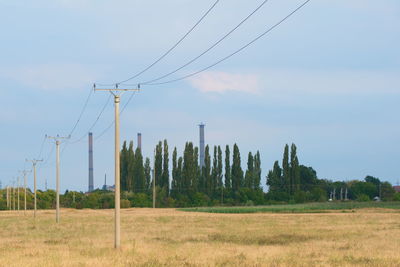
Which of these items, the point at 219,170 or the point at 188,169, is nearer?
the point at 188,169

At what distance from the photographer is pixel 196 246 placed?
3158cm

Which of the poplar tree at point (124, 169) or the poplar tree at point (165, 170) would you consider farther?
the poplar tree at point (124, 169)

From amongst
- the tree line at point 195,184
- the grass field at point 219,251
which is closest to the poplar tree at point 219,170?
the tree line at point 195,184

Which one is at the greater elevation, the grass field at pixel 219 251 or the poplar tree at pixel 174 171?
the poplar tree at pixel 174 171

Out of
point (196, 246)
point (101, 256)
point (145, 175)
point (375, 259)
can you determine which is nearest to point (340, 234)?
point (196, 246)

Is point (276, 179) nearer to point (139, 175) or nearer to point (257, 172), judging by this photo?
point (257, 172)

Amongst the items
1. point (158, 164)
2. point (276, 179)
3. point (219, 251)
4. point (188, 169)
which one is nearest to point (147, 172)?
point (158, 164)

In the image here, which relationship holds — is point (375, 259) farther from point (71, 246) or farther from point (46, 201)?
point (46, 201)

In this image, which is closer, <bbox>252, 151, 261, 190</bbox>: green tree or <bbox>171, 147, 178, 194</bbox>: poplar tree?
<bbox>171, 147, 178, 194</bbox>: poplar tree

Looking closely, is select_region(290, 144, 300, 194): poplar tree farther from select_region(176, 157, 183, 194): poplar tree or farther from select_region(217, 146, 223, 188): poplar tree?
select_region(176, 157, 183, 194): poplar tree

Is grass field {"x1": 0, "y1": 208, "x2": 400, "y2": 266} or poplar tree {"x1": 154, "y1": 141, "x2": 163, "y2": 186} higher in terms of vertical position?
poplar tree {"x1": 154, "y1": 141, "x2": 163, "y2": 186}

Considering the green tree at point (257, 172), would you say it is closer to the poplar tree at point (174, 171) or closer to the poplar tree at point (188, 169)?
the poplar tree at point (188, 169)

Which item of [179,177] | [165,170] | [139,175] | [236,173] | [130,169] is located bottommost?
[179,177]

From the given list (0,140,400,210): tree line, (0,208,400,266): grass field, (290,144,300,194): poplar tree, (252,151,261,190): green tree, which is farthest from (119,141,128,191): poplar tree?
(0,208,400,266): grass field
